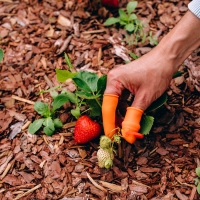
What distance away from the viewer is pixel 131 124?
158cm

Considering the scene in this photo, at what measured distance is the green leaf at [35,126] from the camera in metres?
1.78

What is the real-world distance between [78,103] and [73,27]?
61cm

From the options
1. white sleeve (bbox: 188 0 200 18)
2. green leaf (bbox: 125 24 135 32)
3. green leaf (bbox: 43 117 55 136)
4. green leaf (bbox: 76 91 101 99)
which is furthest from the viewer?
green leaf (bbox: 125 24 135 32)

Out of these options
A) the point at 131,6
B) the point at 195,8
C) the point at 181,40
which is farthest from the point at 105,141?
the point at 131,6

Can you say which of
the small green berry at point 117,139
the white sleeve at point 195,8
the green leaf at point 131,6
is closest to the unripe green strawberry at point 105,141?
the small green berry at point 117,139

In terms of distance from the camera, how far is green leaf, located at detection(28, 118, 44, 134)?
1.78m

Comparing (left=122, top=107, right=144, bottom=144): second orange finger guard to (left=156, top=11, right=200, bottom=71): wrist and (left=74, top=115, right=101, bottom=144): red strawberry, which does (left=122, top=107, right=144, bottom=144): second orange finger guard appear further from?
(left=156, top=11, right=200, bottom=71): wrist

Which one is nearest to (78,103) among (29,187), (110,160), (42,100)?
(42,100)

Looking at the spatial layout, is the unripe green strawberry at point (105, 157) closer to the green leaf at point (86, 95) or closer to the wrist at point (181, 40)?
the green leaf at point (86, 95)

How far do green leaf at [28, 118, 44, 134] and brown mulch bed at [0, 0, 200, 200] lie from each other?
0.05 m

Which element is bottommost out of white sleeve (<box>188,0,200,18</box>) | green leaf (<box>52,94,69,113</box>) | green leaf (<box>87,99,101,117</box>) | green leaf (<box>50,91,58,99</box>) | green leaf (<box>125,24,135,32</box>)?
green leaf (<box>50,91,58,99</box>)

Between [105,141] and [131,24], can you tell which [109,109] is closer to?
[105,141]

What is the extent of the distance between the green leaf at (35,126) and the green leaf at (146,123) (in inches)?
20.0

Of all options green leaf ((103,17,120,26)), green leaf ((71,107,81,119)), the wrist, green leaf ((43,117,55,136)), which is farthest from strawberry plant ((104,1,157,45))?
green leaf ((43,117,55,136))
